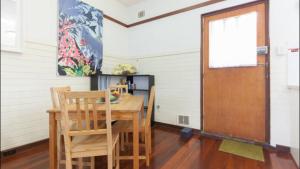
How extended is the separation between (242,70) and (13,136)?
350 centimetres

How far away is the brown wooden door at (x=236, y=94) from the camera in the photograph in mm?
2373

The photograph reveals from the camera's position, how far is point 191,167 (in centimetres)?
179

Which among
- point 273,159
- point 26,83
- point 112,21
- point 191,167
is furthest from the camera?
point 112,21

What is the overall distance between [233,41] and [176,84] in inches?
50.7

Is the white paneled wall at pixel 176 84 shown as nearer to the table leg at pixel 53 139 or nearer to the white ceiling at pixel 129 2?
the white ceiling at pixel 129 2

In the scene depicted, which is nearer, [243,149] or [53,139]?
[53,139]

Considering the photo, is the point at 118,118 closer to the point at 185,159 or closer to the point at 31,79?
the point at 185,159

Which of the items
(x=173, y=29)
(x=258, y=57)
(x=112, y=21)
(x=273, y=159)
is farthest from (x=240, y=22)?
(x=112, y=21)

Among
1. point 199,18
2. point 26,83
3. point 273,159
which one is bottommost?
point 273,159

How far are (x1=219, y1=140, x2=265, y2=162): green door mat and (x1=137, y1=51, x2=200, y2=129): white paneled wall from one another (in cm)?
65

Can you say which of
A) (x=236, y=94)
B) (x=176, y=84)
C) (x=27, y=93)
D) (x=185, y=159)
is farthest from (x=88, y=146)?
(x=236, y=94)

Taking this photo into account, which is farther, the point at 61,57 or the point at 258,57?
the point at 61,57

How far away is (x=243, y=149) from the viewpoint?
7.34 feet

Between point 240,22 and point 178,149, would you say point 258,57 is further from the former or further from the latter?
point 178,149
